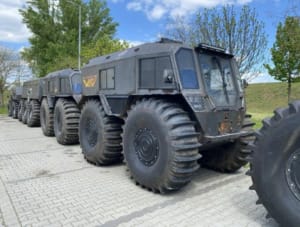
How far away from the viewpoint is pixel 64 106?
803 centimetres

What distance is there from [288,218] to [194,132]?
5.14 feet

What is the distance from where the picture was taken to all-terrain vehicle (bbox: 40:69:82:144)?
790 centimetres

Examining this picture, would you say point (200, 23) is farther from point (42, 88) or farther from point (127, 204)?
point (127, 204)

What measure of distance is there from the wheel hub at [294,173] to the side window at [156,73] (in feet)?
6.32

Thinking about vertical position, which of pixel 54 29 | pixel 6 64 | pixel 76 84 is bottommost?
pixel 76 84

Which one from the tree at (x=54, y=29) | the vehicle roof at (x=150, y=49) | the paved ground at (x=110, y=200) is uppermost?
the tree at (x=54, y=29)

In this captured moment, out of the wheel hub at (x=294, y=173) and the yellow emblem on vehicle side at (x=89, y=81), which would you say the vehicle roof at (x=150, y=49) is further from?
the wheel hub at (x=294, y=173)

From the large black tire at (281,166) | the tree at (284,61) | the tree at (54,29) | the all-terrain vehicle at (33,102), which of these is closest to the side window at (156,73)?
the large black tire at (281,166)

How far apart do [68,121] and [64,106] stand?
526mm

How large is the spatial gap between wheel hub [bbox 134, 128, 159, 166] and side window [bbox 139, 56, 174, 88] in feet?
2.52

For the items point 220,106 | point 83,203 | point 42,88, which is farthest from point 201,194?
point 42,88

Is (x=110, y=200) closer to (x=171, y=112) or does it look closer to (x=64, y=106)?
(x=171, y=112)

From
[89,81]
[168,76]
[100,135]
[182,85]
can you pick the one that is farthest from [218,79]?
[89,81]

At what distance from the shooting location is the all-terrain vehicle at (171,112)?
3900 mm
